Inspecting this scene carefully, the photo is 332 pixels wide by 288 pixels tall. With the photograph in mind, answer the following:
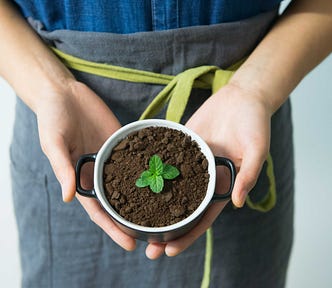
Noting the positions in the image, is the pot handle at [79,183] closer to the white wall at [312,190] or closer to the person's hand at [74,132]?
the person's hand at [74,132]

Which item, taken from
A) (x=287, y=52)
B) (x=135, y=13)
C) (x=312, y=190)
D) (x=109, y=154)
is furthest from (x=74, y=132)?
(x=312, y=190)

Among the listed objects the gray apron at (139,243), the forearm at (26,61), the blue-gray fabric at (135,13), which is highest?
the blue-gray fabric at (135,13)

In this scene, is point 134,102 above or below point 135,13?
below

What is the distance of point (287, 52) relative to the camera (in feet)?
2.23

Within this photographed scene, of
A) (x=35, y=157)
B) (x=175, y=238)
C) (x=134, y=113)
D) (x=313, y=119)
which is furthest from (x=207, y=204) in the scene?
(x=313, y=119)

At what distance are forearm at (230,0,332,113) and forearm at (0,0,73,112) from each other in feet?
0.74

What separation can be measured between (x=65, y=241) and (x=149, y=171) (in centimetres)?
25

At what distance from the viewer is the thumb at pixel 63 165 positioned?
553 millimetres

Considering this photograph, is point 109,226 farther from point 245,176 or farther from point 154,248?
point 245,176

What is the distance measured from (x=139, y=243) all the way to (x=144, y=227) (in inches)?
8.4

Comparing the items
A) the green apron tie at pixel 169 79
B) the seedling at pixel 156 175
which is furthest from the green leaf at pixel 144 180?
the green apron tie at pixel 169 79

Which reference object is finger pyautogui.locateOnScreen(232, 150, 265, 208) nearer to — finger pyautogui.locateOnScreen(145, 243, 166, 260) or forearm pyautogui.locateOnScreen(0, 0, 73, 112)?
finger pyautogui.locateOnScreen(145, 243, 166, 260)

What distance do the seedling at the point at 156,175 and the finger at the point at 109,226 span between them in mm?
58

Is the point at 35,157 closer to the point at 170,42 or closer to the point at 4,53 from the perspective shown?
the point at 4,53
